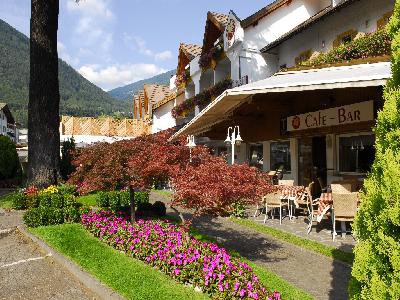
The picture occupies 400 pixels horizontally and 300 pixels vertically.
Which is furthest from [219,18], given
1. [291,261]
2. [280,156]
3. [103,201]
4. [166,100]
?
[291,261]

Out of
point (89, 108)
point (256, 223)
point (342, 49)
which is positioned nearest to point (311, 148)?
point (342, 49)

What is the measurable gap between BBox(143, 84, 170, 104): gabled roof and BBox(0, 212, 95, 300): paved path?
35.3 m

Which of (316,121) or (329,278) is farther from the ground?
(316,121)

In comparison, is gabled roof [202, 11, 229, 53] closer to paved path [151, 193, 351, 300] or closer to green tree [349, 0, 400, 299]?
paved path [151, 193, 351, 300]

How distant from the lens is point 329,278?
6434 mm

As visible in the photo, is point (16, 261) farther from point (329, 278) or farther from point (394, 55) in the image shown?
point (394, 55)

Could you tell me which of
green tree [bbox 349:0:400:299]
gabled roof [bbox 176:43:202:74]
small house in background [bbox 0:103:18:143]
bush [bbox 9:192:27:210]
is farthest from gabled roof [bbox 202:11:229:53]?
small house in background [bbox 0:103:18:143]

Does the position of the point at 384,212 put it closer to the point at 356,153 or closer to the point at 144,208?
the point at 144,208

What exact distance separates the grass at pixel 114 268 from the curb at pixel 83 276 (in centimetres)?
8

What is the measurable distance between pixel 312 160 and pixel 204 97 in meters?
10.6

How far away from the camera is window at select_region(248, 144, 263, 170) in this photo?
1920 cm

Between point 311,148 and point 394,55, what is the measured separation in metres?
12.2

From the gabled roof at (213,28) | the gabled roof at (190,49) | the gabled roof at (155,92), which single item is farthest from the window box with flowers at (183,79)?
the gabled roof at (155,92)

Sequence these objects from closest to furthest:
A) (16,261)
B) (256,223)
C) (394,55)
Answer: (394,55), (16,261), (256,223)
